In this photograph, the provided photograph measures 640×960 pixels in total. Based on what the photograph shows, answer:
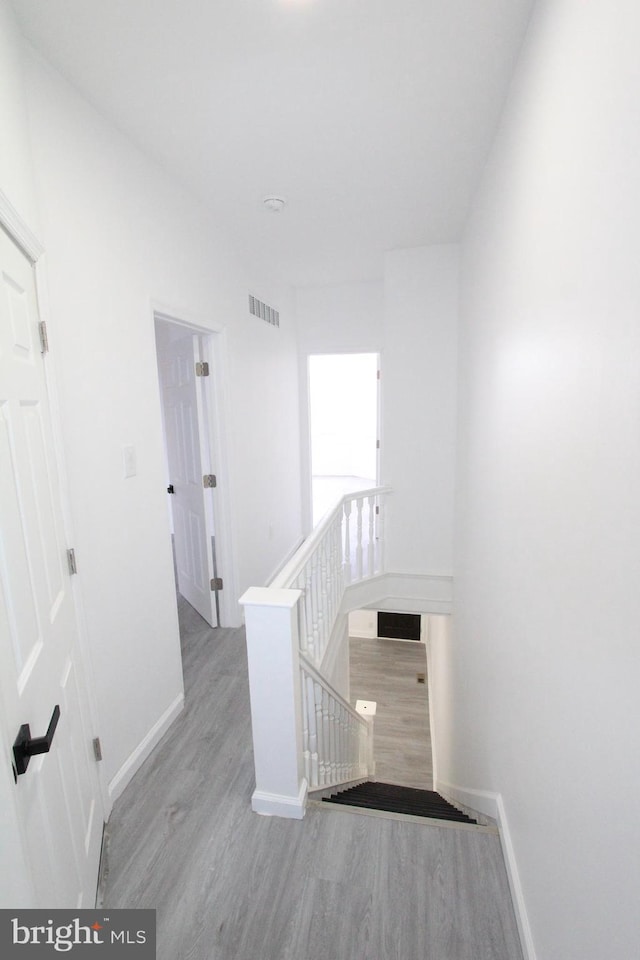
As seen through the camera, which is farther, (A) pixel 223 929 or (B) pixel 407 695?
(B) pixel 407 695

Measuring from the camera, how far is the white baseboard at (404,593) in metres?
3.66

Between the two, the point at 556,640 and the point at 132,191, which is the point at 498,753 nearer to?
the point at 556,640

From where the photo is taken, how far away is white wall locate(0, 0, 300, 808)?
4.76 ft

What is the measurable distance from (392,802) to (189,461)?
249 cm

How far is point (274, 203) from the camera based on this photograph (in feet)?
8.05

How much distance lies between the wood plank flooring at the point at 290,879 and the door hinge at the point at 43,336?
1774mm

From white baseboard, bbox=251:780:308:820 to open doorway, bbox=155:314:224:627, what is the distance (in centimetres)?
150

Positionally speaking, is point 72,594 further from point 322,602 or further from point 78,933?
point 322,602

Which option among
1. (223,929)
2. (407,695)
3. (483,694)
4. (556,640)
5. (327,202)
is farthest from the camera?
(407,695)

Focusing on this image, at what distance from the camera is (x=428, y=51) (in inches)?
57.4

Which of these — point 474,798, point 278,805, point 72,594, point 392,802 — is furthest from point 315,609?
point 72,594

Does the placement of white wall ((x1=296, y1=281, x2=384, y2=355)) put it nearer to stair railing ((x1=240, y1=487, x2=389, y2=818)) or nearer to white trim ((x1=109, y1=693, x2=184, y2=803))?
stair railing ((x1=240, y1=487, x2=389, y2=818))

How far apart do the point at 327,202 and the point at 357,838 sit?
3.06 meters

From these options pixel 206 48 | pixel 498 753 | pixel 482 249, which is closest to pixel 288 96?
pixel 206 48
